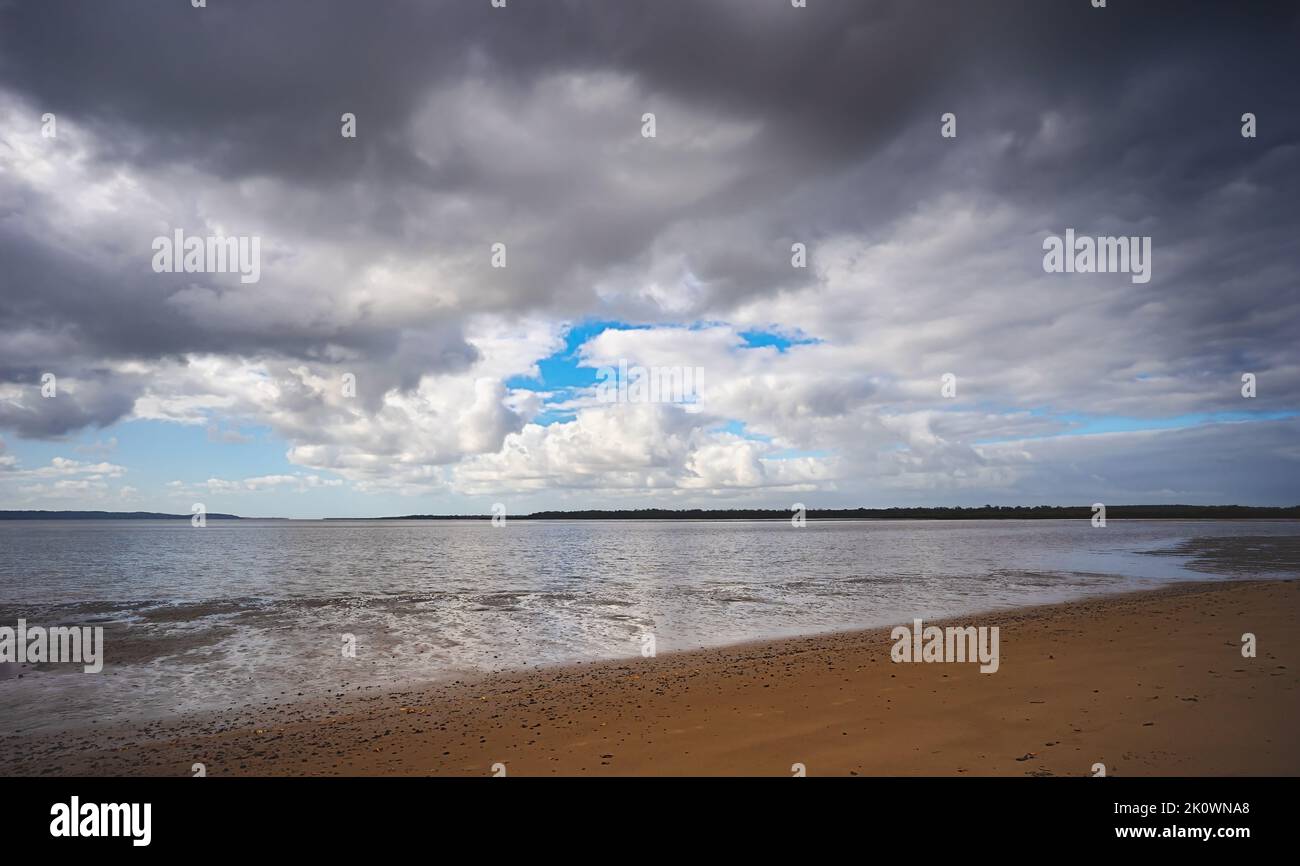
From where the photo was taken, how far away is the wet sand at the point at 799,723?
7.81m

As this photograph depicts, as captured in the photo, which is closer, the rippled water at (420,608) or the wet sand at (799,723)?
the wet sand at (799,723)

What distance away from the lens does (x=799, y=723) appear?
962 centimetres

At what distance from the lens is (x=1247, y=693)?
9.75 meters

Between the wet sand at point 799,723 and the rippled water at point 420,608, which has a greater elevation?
the wet sand at point 799,723

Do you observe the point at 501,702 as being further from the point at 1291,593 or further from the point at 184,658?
the point at 1291,593

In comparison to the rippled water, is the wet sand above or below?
above

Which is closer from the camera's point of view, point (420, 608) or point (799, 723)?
point (799, 723)

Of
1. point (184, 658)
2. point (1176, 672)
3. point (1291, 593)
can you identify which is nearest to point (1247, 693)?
point (1176, 672)

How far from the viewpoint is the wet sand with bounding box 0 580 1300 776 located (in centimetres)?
781

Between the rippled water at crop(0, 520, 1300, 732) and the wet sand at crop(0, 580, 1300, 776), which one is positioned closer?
the wet sand at crop(0, 580, 1300, 776)

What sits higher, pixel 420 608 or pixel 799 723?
pixel 799 723
